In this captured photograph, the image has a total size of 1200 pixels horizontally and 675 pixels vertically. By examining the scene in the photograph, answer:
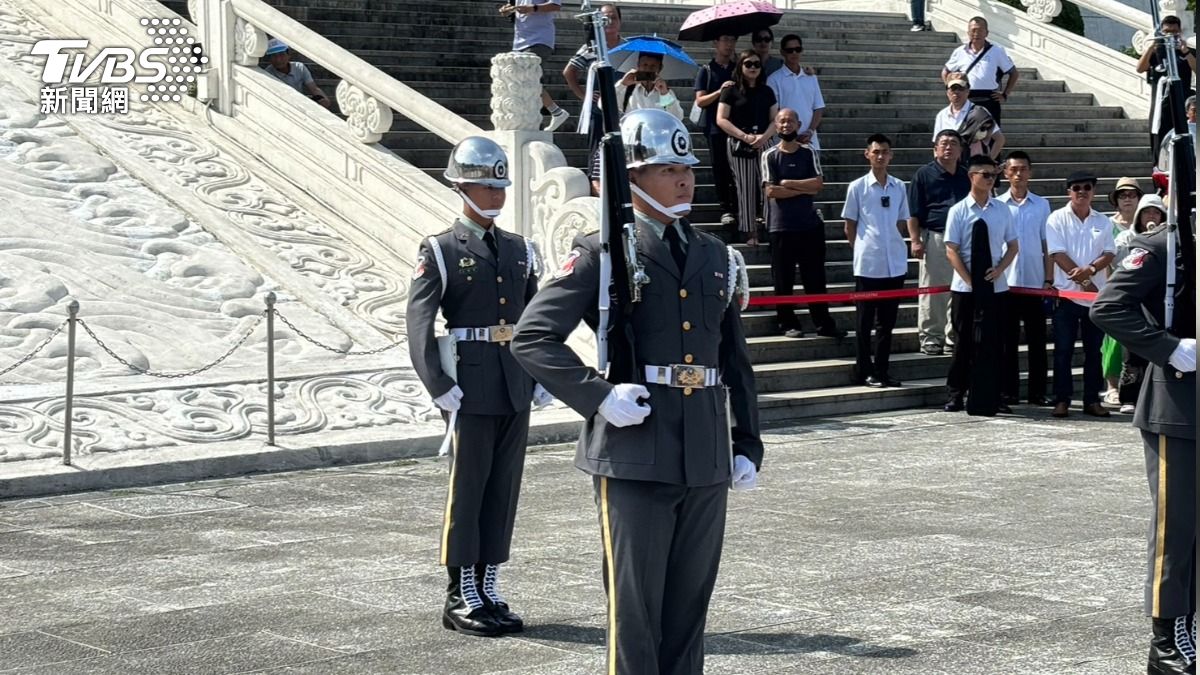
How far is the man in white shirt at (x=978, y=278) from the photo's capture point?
13.7 m

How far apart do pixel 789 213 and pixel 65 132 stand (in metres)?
6.74

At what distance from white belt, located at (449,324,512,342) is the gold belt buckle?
2.09 meters

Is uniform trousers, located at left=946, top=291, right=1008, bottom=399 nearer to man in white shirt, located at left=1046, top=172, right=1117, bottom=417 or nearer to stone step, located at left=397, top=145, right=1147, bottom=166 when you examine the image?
man in white shirt, located at left=1046, top=172, right=1117, bottom=417

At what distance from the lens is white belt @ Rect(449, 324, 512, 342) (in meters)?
7.57

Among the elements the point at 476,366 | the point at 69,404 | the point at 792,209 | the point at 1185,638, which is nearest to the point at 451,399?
the point at 476,366

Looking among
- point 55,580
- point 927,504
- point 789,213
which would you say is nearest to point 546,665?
point 55,580

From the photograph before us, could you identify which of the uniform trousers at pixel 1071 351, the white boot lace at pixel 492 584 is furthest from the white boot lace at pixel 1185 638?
the uniform trousers at pixel 1071 351

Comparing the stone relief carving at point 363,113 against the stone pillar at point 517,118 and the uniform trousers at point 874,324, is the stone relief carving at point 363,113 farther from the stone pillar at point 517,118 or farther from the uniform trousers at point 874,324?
the uniform trousers at point 874,324

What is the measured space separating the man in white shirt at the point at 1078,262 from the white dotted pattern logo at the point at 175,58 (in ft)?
27.3

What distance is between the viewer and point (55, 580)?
8.12 m

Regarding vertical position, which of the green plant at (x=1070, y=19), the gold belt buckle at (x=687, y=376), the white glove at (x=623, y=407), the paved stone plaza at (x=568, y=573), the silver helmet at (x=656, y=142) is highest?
the green plant at (x=1070, y=19)

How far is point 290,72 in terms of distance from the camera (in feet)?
56.9

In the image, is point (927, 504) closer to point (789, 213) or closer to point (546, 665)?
point (546, 665)

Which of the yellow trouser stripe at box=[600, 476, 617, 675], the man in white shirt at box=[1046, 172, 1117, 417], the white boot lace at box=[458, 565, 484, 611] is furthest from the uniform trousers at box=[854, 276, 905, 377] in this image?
the yellow trouser stripe at box=[600, 476, 617, 675]
